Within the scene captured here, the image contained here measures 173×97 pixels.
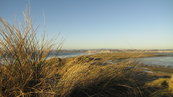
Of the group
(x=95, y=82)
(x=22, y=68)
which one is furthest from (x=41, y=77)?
(x=95, y=82)

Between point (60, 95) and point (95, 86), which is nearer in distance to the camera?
point (60, 95)

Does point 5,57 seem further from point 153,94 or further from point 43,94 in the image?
point 153,94

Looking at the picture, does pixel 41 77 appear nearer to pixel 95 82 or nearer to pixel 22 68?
pixel 22 68

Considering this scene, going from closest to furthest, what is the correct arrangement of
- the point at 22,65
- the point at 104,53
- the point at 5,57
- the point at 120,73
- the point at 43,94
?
the point at 43,94
the point at 22,65
the point at 5,57
the point at 120,73
the point at 104,53

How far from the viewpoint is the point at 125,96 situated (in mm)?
1609

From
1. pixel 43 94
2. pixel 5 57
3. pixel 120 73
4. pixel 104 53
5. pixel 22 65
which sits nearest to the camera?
pixel 43 94

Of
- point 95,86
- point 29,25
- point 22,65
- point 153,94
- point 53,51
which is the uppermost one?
point 29,25

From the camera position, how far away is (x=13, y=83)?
47.4 inches

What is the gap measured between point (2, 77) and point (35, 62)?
362mm

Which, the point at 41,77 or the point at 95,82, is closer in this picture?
the point at 41,77

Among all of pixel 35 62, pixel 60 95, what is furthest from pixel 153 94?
pixel 35 62

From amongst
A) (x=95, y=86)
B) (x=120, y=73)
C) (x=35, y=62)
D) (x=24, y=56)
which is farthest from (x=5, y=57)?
(x=120, y=73)

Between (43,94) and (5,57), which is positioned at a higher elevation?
(5,57)

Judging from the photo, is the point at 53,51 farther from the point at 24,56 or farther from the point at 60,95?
the point at 60,95
